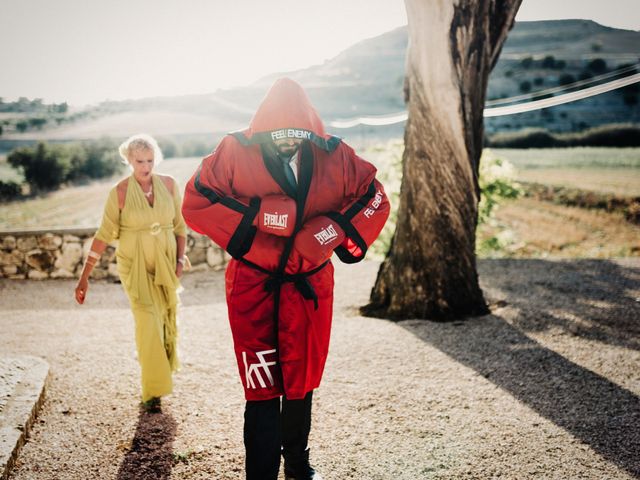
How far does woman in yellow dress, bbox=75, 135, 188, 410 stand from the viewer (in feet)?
11.3

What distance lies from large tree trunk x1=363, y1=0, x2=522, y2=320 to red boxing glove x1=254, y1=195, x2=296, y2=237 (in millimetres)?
3124

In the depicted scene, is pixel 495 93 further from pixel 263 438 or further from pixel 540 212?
pixel 263 438

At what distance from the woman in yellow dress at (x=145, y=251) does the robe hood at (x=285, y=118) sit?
5.01ft

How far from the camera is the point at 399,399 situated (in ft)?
11.6

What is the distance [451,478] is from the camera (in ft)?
8.54

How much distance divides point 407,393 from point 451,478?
1021mm

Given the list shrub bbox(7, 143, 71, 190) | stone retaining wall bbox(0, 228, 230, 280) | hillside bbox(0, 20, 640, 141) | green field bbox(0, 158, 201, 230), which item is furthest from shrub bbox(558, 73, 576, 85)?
stone retaining wall bbox(0, 228, 230, 280)

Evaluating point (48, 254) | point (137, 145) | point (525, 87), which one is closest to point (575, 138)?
point (525, 87)

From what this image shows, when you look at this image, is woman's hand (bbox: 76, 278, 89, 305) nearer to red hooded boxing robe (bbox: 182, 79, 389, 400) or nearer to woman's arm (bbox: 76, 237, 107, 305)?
woman's arm (bbox: 76, 237, 107, 305)

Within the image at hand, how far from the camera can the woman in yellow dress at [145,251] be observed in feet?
11.3

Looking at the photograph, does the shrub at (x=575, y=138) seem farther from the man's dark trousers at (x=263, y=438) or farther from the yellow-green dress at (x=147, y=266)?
the man's dark trousers at (x=263, y=438)

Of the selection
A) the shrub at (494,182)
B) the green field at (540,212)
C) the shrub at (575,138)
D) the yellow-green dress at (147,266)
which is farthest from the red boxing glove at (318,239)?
the shrub at (575,138)

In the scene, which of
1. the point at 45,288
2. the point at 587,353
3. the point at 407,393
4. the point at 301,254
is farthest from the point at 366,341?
the point at 45,288

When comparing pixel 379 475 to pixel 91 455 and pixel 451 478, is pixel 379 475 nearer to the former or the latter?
pixel 451 478
